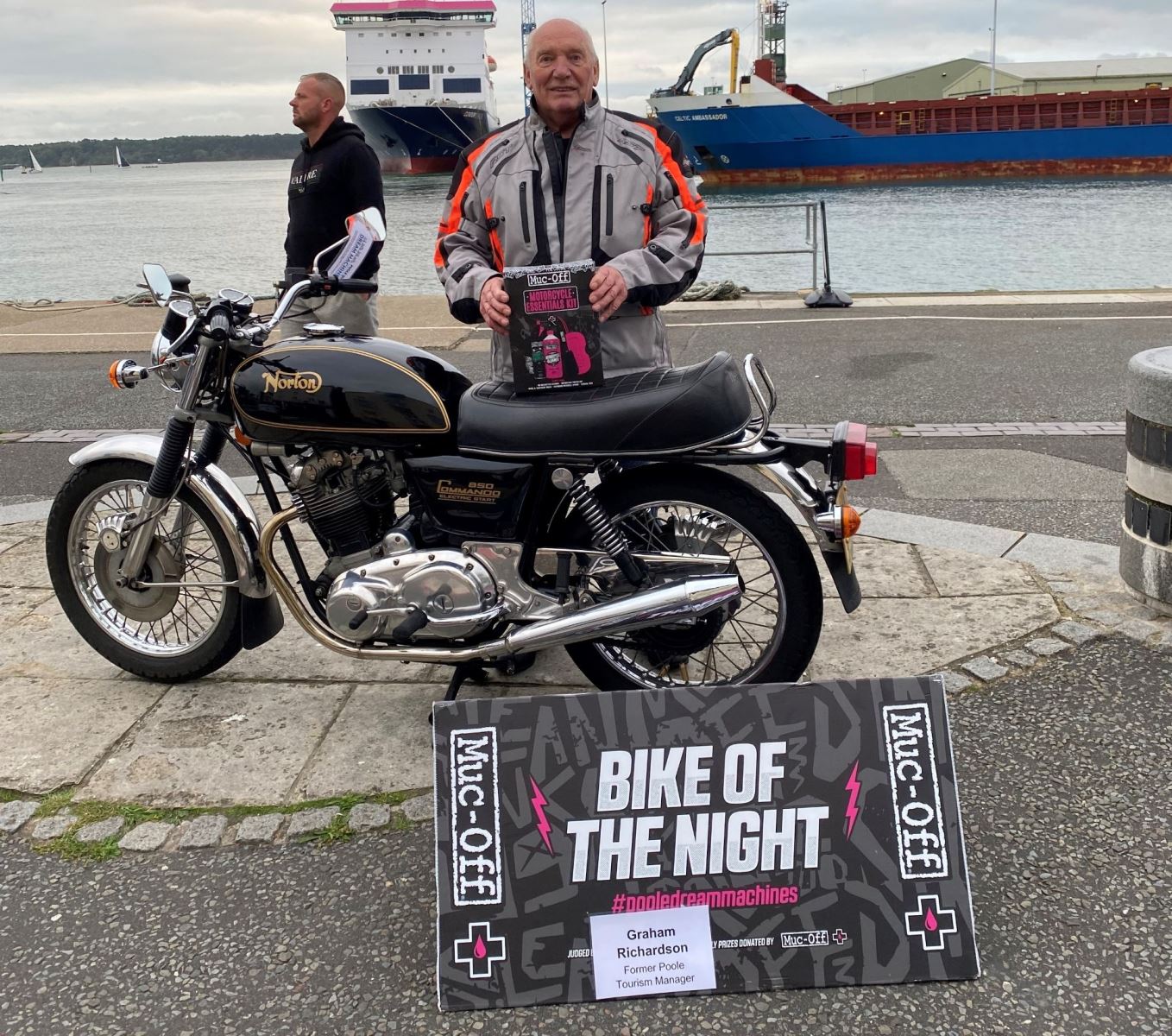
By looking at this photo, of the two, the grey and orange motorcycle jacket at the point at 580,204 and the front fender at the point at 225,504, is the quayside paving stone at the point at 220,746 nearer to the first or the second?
the front fender at the point at 225,504

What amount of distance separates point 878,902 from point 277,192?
8246 cm

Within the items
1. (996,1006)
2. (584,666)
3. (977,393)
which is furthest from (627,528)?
(977,393)

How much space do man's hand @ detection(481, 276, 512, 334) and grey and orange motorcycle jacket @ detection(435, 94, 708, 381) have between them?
0.17m

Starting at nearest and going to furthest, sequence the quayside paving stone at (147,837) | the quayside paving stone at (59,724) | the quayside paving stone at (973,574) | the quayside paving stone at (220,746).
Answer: the quayside paving stone at (147,837) → the quayside paving stone at (220,746) → the quayside paving stone at (59,724) → the quayside paving stone at (973,574)

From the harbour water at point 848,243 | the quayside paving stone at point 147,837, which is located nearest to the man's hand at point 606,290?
the quayside paving stone at point 147,837

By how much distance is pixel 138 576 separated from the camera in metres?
3.40

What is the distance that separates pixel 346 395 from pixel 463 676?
897 mm

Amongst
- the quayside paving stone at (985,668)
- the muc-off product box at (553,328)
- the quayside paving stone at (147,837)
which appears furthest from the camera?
the quayside paving stone at (985,668)

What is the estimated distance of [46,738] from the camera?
320 centimetres

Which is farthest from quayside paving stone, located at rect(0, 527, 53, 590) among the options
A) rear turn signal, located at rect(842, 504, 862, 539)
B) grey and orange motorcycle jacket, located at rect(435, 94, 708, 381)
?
rear turn signal, located at rect(842, 504, 862, 539)

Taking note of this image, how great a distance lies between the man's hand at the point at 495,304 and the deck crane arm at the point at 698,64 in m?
31.9

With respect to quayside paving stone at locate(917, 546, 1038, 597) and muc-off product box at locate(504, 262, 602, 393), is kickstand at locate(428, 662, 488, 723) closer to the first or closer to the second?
muc-off product box at locate(504, 262, 602, 393)

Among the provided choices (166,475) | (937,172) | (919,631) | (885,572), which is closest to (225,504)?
(166,475)

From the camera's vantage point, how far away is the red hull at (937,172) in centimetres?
4894
